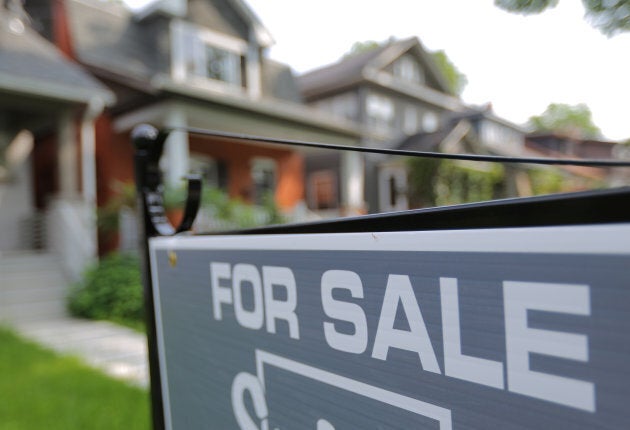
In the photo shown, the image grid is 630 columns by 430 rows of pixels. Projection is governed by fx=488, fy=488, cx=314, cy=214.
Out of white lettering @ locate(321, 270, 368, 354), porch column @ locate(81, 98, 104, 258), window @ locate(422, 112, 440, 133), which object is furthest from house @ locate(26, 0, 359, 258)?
window @ locate(422, 112, 440, 133)

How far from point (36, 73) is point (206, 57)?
4.85m

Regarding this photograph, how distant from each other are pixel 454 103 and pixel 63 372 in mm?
20196

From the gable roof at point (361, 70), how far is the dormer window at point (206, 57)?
230 inches

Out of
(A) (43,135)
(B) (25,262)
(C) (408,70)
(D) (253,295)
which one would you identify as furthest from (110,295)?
(C) (408,70)

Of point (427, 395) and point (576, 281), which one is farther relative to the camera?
point (427, 395)

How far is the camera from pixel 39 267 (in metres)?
6.81

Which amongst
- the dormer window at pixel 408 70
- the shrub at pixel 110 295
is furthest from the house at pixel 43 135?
the dormer window at pixel 408 70

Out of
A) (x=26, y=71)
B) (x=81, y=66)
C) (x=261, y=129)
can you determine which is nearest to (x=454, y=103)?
(x=261, y=129)

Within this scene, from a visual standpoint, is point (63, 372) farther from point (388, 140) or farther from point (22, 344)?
point (388, 140)

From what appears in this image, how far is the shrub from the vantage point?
5.96 m

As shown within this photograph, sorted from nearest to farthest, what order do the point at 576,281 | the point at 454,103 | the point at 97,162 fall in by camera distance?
1. the point at 576,281
2. the point at 97,162
3. the point at 454,103

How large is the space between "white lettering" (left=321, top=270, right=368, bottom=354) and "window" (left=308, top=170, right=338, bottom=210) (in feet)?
51.5

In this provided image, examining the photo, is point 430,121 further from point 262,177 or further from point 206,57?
point 206,57

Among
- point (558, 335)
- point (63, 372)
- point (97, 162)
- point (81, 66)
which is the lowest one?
point (63, 372)
